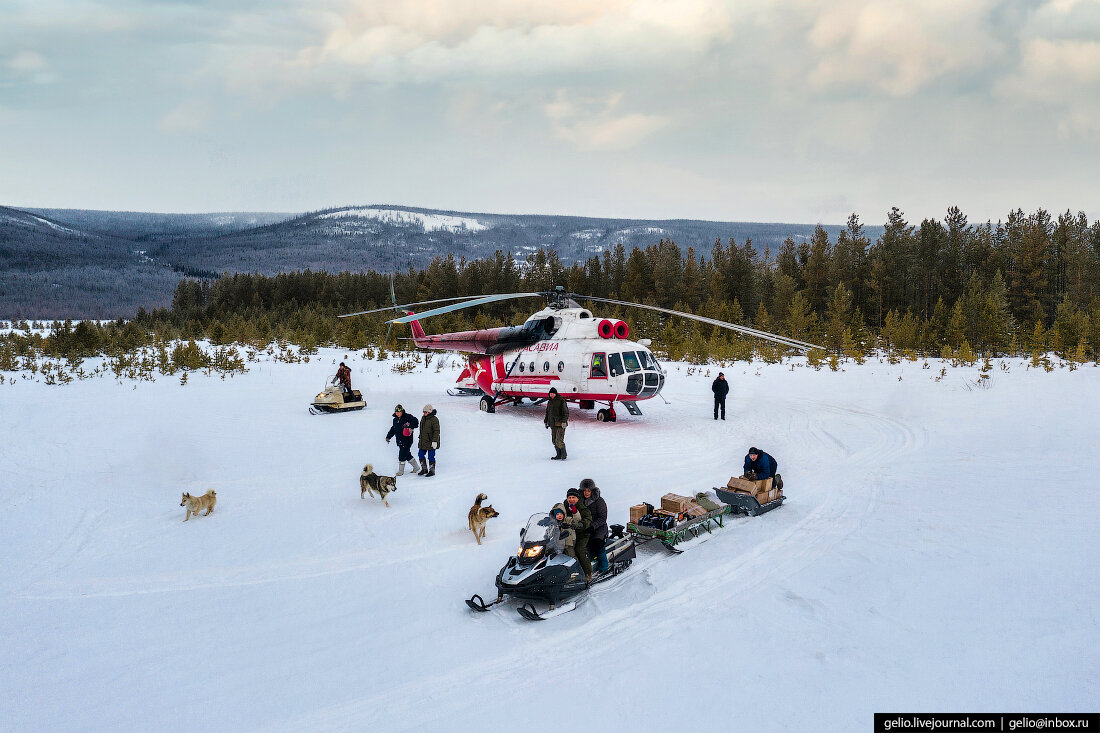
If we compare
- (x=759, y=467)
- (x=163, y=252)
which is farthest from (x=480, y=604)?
(x=163, y=252)

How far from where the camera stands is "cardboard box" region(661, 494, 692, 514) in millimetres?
7661

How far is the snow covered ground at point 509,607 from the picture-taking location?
14.2 feet

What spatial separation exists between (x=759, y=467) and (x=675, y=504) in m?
1.68

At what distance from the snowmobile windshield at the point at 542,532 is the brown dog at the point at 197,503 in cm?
494

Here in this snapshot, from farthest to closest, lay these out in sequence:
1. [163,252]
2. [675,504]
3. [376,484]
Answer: [163,252]
[376,484]
[675,504]

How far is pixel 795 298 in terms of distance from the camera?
39.1m

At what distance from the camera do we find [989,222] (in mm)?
54062

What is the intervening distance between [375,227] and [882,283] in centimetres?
17403

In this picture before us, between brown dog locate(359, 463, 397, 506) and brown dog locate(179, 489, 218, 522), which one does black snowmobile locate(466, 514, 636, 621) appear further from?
brown dog locate(179, 489, 218, 522)

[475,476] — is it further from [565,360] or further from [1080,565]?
[1080,565]

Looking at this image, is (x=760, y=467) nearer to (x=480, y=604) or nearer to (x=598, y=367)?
(x=480, y=604)

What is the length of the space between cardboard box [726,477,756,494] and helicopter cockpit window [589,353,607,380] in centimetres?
733

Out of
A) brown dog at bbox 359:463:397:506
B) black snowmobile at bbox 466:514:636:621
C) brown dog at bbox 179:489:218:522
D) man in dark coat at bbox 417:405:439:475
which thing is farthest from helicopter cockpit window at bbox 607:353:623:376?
brown dog at bbox 179:489:218:522

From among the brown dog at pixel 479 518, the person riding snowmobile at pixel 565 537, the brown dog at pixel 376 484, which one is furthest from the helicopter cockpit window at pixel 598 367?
the person riding snowmobile at pixel 565 537
